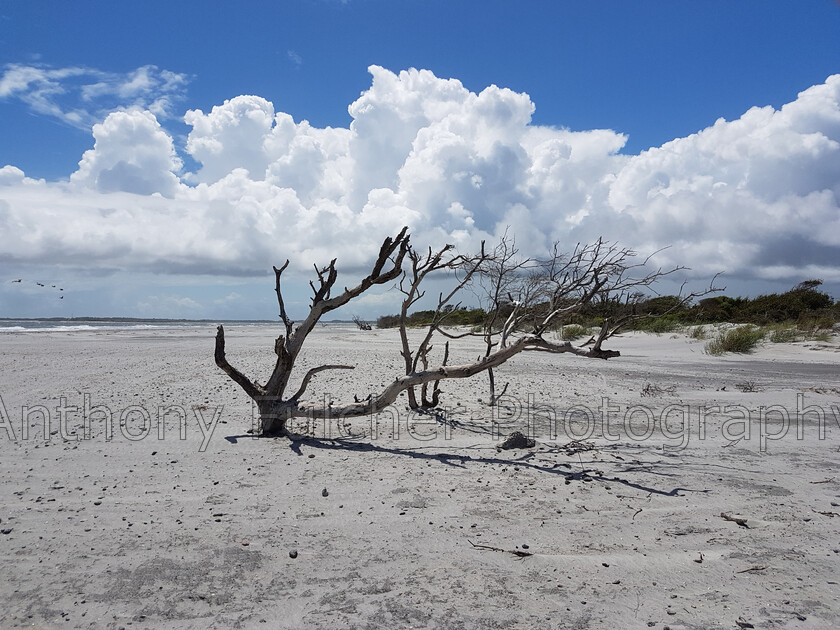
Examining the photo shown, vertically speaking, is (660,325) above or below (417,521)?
above

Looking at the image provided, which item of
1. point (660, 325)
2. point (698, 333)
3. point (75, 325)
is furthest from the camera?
point (75, 325)

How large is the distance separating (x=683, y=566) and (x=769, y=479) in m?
2.44

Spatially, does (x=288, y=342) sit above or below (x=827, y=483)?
above

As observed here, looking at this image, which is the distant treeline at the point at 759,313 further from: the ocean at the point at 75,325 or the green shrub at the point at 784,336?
the ocean at the point at 75,325

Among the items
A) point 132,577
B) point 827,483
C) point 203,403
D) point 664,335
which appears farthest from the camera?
point 664,335

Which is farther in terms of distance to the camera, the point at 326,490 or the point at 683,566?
the point at 326,490

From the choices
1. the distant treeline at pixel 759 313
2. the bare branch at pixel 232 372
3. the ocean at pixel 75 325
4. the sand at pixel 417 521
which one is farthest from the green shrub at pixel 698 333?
the ocean at pixel 75 325

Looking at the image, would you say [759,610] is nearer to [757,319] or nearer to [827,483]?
[827,483]

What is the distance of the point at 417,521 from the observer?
403cm

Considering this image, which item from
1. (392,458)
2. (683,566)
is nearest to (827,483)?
(683,566)

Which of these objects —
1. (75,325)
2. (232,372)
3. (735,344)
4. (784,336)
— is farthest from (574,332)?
(75,325)

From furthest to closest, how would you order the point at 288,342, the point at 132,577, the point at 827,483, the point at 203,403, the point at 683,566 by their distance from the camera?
the point at 203,403 → the point at 288,342 → the point at 827,483 → the point at 683,566 → the point at 132,577

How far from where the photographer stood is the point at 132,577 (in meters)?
3.15

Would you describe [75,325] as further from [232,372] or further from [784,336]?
[784,336]
